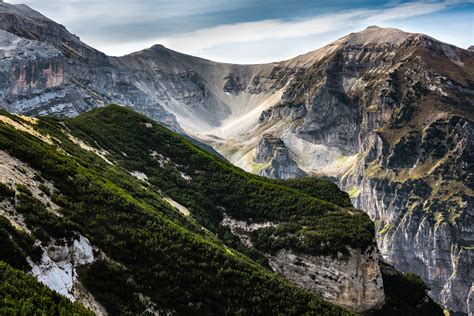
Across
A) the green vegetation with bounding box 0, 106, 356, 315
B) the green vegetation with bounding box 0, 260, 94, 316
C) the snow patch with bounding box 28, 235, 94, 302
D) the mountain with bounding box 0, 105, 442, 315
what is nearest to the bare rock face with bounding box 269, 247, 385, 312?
the mountain with bounding box 0, 105, 442, 315

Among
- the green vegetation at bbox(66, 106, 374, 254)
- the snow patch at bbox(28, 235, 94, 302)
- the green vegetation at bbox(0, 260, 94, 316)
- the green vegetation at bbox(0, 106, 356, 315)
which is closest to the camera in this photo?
the green vegetation at bbox(0, 260, 94, 316)

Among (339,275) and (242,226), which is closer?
(339,275)

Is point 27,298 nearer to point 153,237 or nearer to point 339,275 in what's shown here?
point 153,237

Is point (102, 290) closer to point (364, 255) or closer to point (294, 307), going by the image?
point (294, 307)

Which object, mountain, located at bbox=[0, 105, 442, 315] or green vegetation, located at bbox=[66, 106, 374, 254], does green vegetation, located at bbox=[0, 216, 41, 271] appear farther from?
green vegetation, located at bbox=[66, 106, 374, 254]

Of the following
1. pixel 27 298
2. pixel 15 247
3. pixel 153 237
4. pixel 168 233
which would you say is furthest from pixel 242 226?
pixel 27 298

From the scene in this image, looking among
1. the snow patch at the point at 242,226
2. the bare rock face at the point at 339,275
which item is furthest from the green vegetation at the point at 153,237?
the bare rock face at the point at 339,275

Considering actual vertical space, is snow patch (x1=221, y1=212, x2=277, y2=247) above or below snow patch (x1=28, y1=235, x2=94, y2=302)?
below
